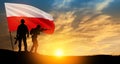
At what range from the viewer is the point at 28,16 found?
25.5m

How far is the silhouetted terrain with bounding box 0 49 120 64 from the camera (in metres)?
20.2

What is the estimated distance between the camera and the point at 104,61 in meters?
21.4

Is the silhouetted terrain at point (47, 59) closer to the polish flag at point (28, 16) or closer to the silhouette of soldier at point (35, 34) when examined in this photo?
the silhouette of soldier at point (35, 34)

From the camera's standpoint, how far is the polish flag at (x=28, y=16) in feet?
80.0

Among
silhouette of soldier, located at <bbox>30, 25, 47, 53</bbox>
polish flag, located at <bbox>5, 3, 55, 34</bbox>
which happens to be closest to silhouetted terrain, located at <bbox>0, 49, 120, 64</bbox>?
silhouette of soldier, located at <bbox>30, 25, 47, 53</bbox>

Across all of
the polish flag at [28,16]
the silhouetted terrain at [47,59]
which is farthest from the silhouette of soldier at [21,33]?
the polish flag at [28,16]

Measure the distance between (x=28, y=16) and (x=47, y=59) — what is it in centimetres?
535

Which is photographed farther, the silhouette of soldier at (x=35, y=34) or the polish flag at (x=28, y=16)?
the polish flag at (x=28, y=16)

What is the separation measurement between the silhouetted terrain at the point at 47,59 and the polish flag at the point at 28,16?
9.76 ft

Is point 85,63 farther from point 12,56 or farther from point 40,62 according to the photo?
point 12,56

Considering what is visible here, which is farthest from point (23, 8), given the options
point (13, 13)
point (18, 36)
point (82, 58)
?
point (82, 58)

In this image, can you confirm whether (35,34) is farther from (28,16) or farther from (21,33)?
(28,16)

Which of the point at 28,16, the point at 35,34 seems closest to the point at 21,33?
the point at 35,34

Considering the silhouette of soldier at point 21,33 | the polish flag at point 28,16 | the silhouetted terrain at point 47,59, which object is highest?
the polish flag at point 28,16
